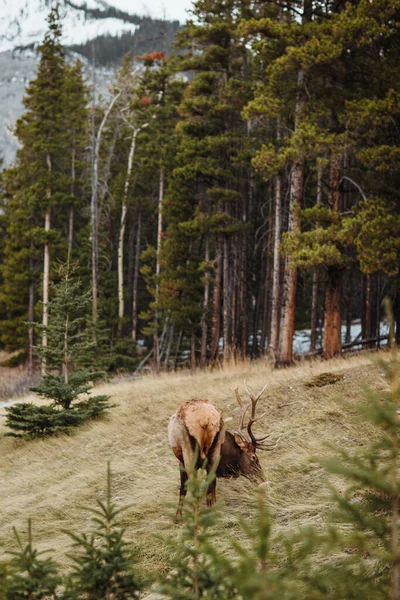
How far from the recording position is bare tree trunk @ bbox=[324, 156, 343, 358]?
43.0 ft

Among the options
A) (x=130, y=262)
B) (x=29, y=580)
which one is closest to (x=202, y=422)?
(x=29, y=580)

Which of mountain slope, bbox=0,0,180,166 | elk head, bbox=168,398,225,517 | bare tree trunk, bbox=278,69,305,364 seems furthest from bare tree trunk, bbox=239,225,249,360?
mountain slope, bbox=0,0,180,166

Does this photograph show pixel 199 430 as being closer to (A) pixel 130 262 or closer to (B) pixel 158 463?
(B) pixel 158 463

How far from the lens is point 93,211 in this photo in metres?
24.3

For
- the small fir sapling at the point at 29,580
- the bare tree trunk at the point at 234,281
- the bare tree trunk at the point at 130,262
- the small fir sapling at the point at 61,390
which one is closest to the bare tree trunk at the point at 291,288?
the small fir sapling at the point at 61,390

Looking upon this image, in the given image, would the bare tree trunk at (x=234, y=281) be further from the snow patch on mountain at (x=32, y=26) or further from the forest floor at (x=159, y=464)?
the snow patch on mountain at (x=32, y=26)

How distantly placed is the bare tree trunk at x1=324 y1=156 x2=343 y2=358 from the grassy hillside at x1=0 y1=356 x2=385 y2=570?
69.8 inches

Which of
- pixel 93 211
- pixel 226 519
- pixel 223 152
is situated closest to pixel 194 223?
pixel 223 152

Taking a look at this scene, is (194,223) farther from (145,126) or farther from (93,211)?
(145,126)

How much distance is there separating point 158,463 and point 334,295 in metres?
7.60

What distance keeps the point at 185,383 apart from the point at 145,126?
62.7 feet

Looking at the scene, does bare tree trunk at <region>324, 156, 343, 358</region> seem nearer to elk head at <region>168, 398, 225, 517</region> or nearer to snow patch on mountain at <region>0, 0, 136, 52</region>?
elk head at <region>168, 398, 225, 517</region>

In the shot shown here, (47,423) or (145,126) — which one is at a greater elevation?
(145,126)

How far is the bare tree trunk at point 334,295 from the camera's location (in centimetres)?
1312
